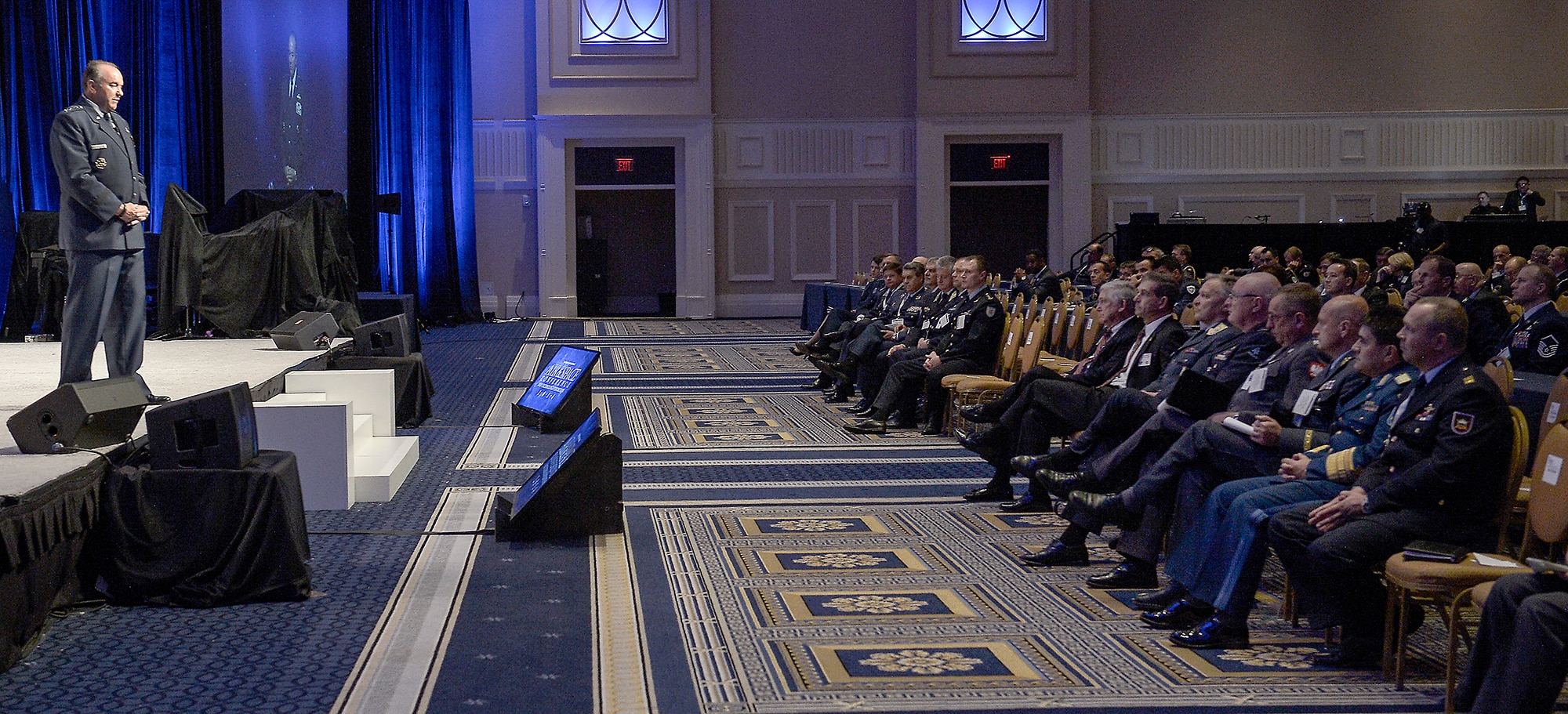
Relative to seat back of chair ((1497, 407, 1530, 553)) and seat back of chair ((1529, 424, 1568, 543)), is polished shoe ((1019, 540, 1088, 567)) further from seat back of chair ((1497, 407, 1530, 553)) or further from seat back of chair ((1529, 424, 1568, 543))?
seat back of chair ((1529, 424, 1568, 543))

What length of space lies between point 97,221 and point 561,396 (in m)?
2.74

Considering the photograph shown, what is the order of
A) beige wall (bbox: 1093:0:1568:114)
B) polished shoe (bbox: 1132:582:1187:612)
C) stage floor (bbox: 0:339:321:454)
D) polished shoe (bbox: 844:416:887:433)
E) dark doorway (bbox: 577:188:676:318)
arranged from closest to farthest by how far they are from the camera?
1. polished shoe (bbox: 1132:582:1187:612)
2. stage floor (bbox: 0:339:321:454)
3. polished shoe (bbox: 844:416:887:433)
4. beige wall (bbox: 1093:0:1568:114)
5. dark doorway (bbox: 577:188:676:318)

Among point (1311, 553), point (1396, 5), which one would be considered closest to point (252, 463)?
point (1311, 553)

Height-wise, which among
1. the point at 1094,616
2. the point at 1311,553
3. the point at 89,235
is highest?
the point at 89,235

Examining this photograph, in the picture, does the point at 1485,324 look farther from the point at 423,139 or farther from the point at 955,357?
the point at 423,139

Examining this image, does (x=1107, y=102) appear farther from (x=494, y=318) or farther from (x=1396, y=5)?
(x=494, y=318)

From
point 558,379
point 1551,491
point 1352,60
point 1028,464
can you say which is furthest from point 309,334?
point 1352,60

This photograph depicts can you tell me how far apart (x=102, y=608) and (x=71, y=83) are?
33.6 ft

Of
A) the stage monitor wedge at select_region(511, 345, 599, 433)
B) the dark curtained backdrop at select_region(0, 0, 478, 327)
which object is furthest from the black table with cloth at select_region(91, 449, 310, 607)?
the dark curtained backdrop at select_region(0, 0, 478, 327)

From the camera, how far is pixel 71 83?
12.3m

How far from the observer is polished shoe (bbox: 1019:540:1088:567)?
4.39 m

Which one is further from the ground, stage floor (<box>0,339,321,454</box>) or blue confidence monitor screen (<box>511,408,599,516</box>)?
stage floor (<box>0,339,321,454</box>)

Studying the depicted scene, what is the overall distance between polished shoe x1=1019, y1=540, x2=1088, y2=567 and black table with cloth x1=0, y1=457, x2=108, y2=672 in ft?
9.67

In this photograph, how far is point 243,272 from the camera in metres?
11.0
